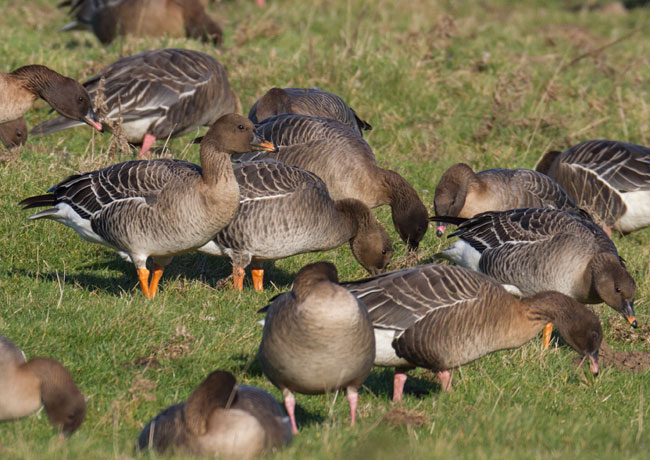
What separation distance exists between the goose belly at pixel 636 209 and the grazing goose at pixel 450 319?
6065 mm

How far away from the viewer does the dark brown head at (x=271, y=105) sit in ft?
39.5

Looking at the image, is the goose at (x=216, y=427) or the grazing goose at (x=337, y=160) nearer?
the goose at (x=216, y=427)

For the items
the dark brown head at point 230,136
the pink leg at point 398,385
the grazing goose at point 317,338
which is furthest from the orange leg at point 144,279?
the grazing goose at point 317,338

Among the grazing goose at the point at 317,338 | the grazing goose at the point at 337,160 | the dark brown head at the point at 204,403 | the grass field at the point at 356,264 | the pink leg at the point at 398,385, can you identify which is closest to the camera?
the dark brown head at the point at 204,403

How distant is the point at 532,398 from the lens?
23.4 ft

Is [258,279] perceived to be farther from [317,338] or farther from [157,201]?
[317,338]

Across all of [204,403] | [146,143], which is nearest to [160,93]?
[146,143]

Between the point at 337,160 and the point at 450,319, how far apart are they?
442 cm

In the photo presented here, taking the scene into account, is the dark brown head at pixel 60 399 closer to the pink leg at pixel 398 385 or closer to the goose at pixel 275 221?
the pink leg at pixel 398 385

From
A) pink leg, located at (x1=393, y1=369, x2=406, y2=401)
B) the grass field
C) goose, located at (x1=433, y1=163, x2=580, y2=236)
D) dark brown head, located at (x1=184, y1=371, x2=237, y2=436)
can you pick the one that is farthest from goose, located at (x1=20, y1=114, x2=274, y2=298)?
dark brown head, located at (x1=184, y1=371, x2=237, y2=436)

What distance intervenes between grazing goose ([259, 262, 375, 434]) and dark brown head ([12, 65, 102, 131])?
4.56 m

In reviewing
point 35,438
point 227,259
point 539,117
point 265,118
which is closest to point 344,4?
point 539,117

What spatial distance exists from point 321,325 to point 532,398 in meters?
2.40

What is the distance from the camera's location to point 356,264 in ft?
34.6
